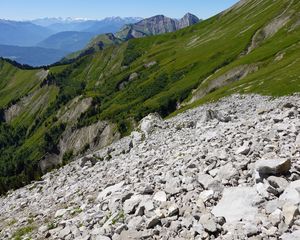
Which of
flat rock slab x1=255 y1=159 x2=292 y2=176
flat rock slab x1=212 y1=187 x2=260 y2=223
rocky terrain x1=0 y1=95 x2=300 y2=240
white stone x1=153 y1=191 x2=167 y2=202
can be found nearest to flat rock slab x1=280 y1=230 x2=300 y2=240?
rocky terrain x1=0 y1=95 x2=300 y2=240

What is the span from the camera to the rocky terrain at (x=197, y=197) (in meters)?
13.8

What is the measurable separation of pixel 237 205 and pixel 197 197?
2.25m

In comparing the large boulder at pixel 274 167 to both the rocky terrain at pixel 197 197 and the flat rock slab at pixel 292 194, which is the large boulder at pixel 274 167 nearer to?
the rocky terrain at pixel 197 197

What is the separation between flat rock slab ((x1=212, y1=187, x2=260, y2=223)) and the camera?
14.2 m

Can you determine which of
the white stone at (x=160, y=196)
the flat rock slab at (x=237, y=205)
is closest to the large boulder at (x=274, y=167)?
the flat rock slab at (x=237, y=205)

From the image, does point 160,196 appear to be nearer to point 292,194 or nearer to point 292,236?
point 292,194

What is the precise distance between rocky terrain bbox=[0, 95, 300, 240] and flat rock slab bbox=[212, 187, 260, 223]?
0.12ft

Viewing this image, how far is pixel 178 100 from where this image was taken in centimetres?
18562

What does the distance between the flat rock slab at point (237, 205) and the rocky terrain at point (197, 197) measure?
4 centimetres

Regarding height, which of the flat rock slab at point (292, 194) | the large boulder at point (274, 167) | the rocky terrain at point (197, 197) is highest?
the large boulder at point (274, 167)

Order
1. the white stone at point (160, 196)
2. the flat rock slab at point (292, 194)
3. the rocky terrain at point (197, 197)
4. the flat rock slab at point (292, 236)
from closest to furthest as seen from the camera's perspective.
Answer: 1. the flat rock slab at point (292, 236)
2. the flat rock slab at point (292, 194)
3. the rocky terrain at point (197, 197)
4. the white stone at point (160, 196)

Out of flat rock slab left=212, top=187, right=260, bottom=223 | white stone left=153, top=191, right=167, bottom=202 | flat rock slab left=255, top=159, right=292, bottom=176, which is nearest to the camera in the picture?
flat rock slab left=212, top=187, right=260, bottom=223

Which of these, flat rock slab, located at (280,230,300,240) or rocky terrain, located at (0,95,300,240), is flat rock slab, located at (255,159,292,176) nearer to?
rocky terrain, located at (0,95,300,240)

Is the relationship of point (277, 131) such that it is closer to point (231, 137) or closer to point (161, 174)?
point (231, 137)
